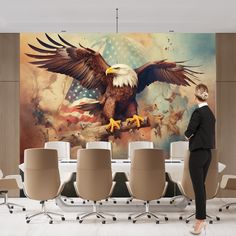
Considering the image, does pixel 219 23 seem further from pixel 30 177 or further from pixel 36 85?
pixel 30 177

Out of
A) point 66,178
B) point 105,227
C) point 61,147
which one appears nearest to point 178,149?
point 61,147

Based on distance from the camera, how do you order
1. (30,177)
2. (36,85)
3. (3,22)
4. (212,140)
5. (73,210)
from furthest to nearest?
(36,85), (3,22), (73,210), (30,177), (212,140)

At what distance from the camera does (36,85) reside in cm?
891

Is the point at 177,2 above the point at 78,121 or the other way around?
above

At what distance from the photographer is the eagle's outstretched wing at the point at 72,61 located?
29.4ft

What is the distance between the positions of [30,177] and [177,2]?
3.56m

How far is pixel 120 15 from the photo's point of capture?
25.9 feet

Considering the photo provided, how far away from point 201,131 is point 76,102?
4080 mm

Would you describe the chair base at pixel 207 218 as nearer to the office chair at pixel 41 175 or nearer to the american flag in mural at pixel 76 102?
the office chair at pixel 41 175

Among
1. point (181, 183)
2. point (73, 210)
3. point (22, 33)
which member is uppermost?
point (22, 33)

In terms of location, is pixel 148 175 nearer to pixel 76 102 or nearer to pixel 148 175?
pixel 148 175

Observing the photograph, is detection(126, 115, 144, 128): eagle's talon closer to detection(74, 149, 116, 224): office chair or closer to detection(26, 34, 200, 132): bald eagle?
detection(26, 34, 200, 132): bald eagle

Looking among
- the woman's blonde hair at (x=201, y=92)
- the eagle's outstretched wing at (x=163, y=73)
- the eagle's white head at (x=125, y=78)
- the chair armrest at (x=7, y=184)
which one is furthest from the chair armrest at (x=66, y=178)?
the eagle's outstretched wing at (x=163, y=73)

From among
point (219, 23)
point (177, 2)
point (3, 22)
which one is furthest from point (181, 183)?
point (3, 22)
